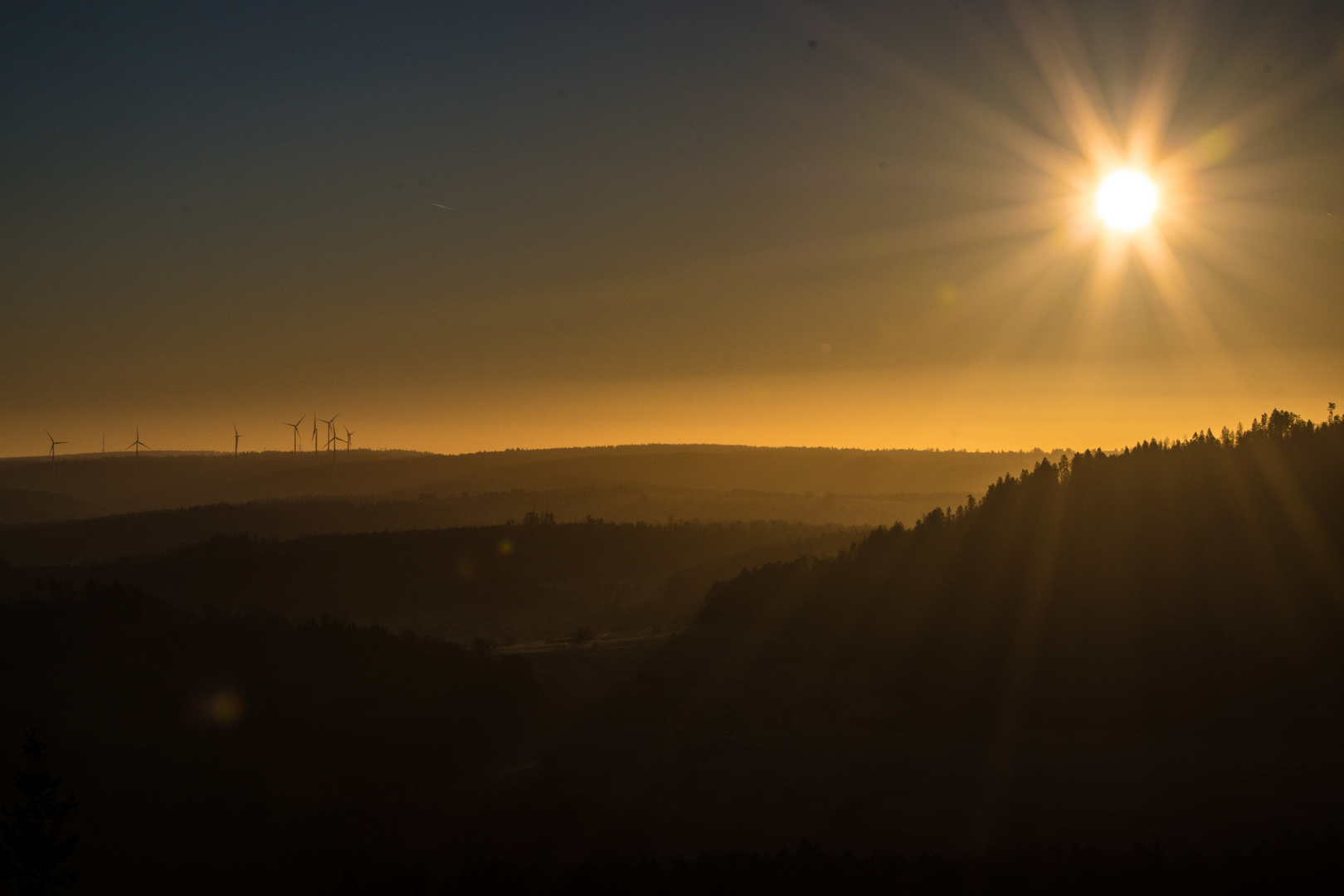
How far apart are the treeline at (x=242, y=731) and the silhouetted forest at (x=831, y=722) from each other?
97 mm

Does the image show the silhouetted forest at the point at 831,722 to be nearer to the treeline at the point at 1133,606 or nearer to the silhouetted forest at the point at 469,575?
the treeline at the point at 1133,606

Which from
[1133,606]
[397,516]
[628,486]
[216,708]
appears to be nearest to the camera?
[216,708]

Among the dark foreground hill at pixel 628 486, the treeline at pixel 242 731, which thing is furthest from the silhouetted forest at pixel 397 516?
the treeline at pixel 242 731

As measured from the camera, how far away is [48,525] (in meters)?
102

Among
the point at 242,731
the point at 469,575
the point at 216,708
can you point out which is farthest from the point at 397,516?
the point at 242,731

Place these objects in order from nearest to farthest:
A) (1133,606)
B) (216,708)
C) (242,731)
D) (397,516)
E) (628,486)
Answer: (242,731) → (216,708) → (1133,606) → (397,516) → (628,486)

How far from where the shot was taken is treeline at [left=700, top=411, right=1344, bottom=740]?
2389cm

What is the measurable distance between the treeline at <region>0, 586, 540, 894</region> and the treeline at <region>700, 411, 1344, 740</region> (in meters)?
12.0

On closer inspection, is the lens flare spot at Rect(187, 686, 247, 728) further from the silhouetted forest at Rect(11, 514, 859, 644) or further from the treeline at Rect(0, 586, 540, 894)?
the silhouetted forest at Rect(11, 514, 859, 644)

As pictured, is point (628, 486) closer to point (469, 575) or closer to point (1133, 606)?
point (469, 575)

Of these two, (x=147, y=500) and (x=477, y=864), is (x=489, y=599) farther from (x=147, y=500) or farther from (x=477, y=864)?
(x=147, y=500)

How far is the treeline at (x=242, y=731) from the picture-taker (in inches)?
699

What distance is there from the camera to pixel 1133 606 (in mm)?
26859

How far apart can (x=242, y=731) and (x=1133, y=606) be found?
78.5 feet
